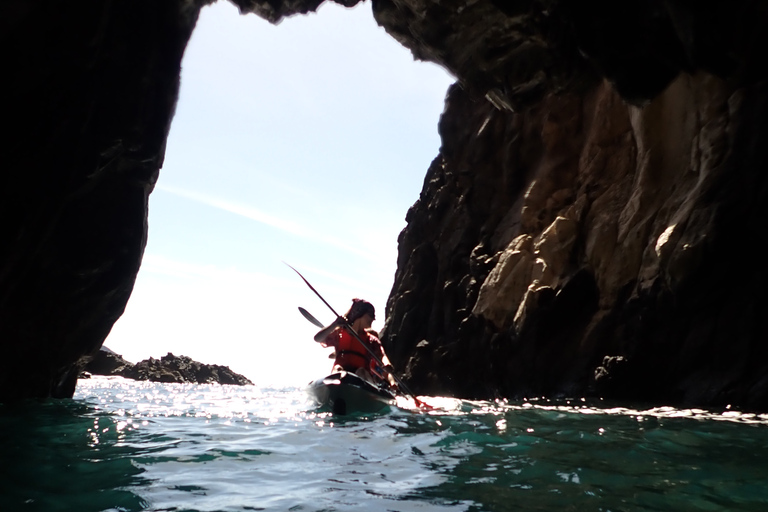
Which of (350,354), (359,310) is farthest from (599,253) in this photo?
(350,354)

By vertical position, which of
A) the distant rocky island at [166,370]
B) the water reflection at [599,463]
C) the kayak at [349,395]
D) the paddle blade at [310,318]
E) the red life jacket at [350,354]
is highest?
the distant rocky island at [166,370]

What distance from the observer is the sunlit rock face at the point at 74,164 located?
647 centimetres

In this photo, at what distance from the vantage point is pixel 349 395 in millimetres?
9312

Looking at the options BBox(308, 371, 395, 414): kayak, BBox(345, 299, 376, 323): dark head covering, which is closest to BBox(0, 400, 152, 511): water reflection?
BBox(308, 371, 395, 414): kayak

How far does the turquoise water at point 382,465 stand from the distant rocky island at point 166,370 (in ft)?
139

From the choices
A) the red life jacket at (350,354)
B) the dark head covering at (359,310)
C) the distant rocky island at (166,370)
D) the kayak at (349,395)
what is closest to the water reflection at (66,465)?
the kayak at (349,395)

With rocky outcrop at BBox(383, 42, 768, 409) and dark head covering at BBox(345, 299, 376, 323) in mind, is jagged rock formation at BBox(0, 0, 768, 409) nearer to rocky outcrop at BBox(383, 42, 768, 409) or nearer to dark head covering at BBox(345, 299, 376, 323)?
rocky outcrop at BBox(383, 42, 768, 409)

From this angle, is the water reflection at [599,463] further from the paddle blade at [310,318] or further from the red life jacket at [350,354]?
the paddle blade at [310,318]

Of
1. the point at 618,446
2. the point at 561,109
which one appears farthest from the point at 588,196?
the point at 618,446

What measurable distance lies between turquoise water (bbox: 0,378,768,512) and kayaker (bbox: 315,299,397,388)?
3.52 meters

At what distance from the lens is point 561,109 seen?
1952 centimetres

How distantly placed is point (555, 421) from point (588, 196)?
10157 millimetres

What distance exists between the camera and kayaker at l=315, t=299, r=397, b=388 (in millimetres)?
11304

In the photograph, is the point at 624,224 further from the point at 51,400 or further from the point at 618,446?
the point at 51,400
